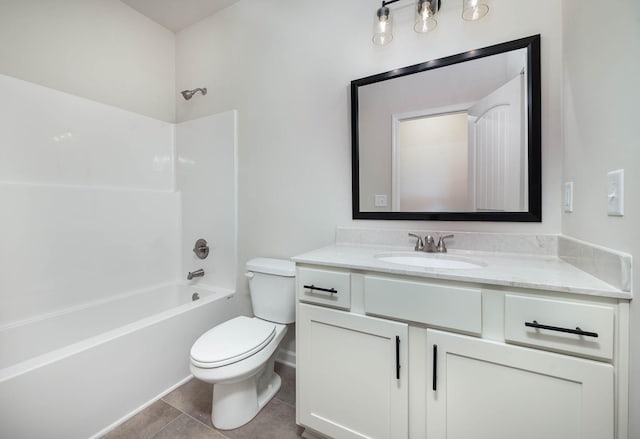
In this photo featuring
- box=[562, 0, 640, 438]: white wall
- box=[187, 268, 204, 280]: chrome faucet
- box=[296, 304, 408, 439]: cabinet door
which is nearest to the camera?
box=[562, 0, 640, 438]: white wall

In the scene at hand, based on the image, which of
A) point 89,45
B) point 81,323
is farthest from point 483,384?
point 89,45

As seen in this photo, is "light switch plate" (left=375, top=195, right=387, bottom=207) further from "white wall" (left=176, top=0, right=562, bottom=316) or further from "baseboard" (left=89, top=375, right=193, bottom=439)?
"baseboard" (left=89, top=375, right=193, bottom=439)

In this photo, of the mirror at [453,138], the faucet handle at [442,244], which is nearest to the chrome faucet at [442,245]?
the faucet handle at [442,244]

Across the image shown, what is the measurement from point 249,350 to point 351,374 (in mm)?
515

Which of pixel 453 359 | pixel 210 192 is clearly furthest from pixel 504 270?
pixel 210 192

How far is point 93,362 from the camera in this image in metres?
1.31

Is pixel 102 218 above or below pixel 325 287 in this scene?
above

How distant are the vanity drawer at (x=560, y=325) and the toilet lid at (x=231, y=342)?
1.09 meters

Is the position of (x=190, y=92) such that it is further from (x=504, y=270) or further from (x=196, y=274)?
(x=504, y=270)

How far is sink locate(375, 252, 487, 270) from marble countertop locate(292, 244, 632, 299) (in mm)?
35

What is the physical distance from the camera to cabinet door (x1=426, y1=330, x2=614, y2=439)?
0.75 meters

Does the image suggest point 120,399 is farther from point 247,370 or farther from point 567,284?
point 567,284

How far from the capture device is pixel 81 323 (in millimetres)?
1780

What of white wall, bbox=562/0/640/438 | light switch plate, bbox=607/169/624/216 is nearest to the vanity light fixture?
white wall, bbox=562/0/640/438
